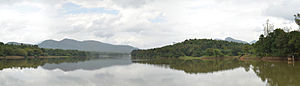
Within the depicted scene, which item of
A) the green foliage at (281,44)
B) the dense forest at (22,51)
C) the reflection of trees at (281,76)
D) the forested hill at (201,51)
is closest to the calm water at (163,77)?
the reflection of trees at (281,76)

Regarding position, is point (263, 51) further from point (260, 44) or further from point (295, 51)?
point (295, 51)

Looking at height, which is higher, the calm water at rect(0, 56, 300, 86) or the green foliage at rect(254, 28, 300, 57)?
the green foliage at rect(254, 28, 300, 57)

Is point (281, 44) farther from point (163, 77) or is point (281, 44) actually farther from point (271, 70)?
point (163, 77)

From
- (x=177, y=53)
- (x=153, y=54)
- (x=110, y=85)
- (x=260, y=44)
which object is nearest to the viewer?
(x=110, y=85)

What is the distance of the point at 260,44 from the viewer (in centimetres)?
6181

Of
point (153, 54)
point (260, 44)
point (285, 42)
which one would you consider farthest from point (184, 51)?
point (285, 42)

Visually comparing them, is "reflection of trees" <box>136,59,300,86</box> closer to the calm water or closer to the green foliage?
the calm water

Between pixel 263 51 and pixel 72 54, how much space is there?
147 metres

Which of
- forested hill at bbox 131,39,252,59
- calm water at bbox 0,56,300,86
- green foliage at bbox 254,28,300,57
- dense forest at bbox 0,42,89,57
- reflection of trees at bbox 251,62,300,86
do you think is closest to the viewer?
reflection of trees at bbox 251,62,300,86

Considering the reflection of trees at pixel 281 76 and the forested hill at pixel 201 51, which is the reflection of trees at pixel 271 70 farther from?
the forested hill at pixel 201 51

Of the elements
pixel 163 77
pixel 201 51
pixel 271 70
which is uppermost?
pixel 201 51

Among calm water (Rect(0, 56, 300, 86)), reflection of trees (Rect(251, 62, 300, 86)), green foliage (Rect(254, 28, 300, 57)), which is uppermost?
green foliage (Rect(254, 28, 300, 57))

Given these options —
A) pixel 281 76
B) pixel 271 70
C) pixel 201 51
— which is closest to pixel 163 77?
pixel 281 76

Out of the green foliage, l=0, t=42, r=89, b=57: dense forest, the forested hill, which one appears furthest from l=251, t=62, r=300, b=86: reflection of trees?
l=0, t=42, r=89, b=57: dense forest
